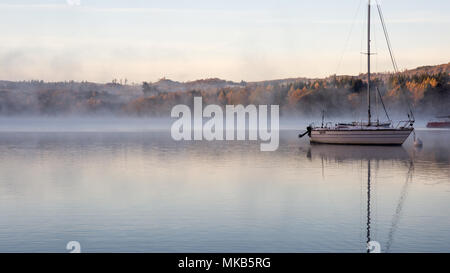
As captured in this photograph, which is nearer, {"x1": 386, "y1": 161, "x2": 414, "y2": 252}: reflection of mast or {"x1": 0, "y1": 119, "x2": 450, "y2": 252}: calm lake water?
{"x1": 0, "y1": 119, "x2": 450, "y2": 252}: calm lake water

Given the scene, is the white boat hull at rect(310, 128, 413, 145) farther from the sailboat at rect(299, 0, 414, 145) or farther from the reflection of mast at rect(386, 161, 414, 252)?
the reflection of mast at rect(386, 161, 414, 252)

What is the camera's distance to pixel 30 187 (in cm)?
2819

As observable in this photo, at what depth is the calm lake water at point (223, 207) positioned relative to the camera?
16719mm

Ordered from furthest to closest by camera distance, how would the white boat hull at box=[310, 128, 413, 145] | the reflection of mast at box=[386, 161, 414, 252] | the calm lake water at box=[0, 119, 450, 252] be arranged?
1. the white boat hull at box=[310, 128, 413, 145]
2. the reflection of mast at box=[386, 161, 414, 252]
3. the calm lake water at box=[0, 119, 450, 252]

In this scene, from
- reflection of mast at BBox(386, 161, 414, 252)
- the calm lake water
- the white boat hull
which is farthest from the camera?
the white boat hull

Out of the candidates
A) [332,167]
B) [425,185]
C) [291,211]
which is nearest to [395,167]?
[332,167]

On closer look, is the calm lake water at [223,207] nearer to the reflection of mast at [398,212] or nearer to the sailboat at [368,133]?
the reflection of mast at [398,212]

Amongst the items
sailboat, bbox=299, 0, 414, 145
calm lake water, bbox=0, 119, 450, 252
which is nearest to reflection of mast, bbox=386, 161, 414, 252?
calm lake water, bbox=0, 119, 450, 252

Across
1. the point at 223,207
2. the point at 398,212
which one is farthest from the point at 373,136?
the point at 223,207

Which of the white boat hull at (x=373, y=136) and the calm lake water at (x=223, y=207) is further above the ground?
the white boat hull at (x=373, y=136)

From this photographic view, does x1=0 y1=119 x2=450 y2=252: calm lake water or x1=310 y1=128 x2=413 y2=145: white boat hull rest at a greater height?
x1=310 y1=128 x2=413 y2=145: white boat hull

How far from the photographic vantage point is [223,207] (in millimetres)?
22312

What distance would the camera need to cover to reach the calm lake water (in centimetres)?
1672

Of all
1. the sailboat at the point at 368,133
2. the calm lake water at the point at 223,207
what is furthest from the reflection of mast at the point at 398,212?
the sailboat at the point at 368,133
